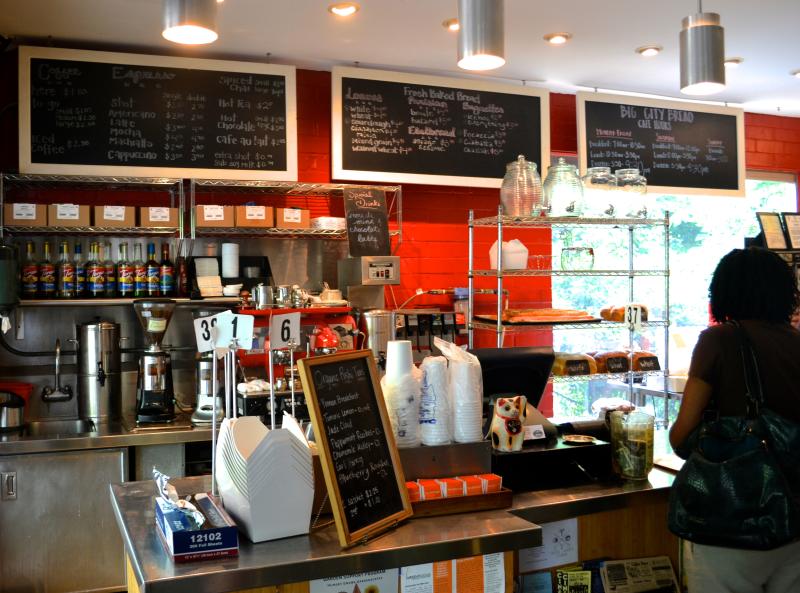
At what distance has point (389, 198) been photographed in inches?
195

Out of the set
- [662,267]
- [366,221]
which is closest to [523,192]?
[366,221]

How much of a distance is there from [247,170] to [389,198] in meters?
0.97

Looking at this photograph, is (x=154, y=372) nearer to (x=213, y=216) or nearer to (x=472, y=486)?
(x=213, y=216)

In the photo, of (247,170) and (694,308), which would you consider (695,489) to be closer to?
(247,170)

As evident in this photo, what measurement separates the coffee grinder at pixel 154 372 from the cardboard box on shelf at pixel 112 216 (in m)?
0.42

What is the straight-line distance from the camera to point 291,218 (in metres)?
4.31

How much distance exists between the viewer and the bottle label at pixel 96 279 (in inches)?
157

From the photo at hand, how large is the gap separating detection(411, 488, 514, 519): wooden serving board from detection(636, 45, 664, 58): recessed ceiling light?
3363mm

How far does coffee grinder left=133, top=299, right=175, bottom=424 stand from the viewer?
12.5ft

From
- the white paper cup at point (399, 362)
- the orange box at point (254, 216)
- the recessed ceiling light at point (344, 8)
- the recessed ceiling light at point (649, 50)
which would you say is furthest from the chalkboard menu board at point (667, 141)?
the white paper cup at point (399, 362)

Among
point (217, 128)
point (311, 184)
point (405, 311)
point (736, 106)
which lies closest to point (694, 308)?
point (736, 106)

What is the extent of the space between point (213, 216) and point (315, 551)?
108 inches

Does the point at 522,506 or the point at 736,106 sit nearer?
the point at 522,506

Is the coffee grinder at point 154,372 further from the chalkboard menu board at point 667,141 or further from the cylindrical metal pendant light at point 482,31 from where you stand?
the chalkboard menu board at point 667,141
